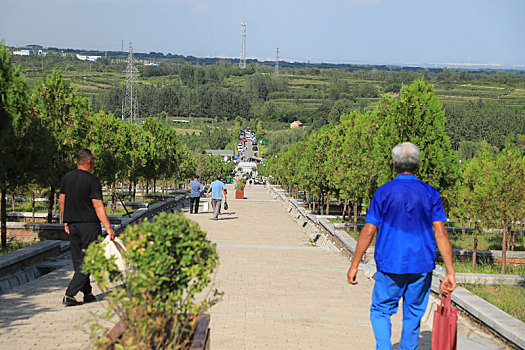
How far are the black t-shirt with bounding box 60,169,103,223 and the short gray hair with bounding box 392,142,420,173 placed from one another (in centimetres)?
371

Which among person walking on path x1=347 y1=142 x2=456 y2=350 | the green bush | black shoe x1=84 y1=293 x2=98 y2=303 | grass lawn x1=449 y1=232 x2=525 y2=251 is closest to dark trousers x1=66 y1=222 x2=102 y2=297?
black shoe x1=84 y1=293 x2=98 y2=303

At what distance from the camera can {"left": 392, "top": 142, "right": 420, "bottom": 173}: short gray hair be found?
532 centimetres

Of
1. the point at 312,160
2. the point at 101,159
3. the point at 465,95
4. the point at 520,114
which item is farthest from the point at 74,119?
the point at 465,95

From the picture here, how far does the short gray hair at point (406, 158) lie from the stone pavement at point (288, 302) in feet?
6.81

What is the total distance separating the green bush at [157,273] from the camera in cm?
409

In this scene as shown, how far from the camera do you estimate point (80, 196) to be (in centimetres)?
733

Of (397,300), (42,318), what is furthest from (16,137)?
(397,300)

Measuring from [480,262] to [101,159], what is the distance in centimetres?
986

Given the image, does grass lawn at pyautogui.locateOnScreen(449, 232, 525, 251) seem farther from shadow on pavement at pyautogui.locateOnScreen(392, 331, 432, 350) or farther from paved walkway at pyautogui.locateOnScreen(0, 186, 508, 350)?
shadow on pavement at pyautogui.locateOnScreen(392, 331, 432, 350)

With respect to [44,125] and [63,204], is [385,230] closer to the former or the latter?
[63,204]

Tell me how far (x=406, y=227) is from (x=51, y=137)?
9652 mm

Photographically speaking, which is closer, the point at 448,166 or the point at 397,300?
the point at 397,300

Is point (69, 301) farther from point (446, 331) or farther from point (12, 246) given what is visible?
point (12, 246)

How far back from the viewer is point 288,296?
28.9ft
